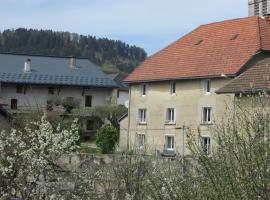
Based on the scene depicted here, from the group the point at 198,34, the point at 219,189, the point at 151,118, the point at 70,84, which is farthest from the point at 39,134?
the point at 70,84

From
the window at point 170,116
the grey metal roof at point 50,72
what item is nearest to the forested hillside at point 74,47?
the grey metal roof at point 50,72

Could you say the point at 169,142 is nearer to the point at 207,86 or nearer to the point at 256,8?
the point at 207,86

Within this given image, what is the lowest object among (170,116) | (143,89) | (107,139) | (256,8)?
(107,139)

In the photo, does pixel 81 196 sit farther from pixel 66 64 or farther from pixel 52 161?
pixel 66 64

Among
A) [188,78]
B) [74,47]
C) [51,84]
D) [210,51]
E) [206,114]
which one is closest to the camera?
[206,114]

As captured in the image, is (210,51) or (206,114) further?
(210,51)

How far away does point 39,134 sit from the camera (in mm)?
15383

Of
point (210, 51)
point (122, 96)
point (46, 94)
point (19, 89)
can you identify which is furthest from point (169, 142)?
point (122, 96)

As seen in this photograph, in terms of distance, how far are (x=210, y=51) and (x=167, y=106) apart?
4874mm

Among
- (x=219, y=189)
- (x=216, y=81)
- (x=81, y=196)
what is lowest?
(x=81, y=196)

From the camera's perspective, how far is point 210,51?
134ft

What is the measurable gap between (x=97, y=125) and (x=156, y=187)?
53.2m

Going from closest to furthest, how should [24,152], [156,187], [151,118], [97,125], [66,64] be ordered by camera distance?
[156,187] → [24,152] → [151,118] → [97,125] → [66,64]

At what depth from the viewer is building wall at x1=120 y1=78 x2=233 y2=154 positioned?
37969 mm
